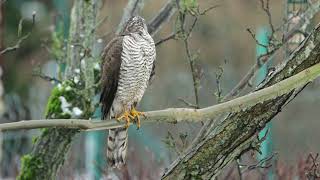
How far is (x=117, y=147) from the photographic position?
6336 mm

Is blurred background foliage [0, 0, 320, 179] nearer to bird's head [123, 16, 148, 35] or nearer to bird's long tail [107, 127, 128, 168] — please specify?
bird's long tail [107, 127, 128, 168]

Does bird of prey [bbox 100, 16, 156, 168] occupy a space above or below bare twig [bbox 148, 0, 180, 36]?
below

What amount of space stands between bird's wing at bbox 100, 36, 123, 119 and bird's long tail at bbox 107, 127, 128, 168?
0.20 metres

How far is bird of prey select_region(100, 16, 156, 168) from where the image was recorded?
6.23m

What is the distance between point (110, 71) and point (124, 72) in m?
0.13

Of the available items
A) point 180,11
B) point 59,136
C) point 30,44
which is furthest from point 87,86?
point 30,44

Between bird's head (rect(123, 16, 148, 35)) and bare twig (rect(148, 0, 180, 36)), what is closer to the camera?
bird's head (rect(123, 16, 148, 35))

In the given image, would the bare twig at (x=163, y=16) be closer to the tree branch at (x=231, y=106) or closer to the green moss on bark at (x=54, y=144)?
the green moss on bark at (x=54, y=144)

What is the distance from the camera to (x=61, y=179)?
809cm

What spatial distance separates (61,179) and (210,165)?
3.31m

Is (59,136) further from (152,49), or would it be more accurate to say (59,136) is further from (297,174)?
(297,174)

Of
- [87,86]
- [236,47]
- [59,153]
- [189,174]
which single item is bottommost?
[189,174]

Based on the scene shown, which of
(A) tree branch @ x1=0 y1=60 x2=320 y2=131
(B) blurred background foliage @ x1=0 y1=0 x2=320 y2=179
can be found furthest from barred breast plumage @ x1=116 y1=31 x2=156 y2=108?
(A) tree branch @ x1=0 y1=60 x2=320 y2=131

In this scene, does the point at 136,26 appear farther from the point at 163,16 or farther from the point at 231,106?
the point at 231,106
